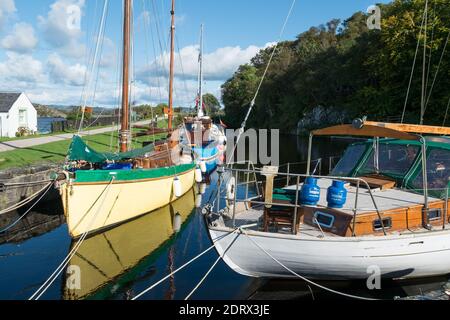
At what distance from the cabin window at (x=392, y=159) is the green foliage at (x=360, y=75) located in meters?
16.3

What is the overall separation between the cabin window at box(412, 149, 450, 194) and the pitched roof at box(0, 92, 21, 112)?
33.0 metres

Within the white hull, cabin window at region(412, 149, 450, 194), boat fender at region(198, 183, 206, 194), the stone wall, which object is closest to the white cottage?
the stone wall

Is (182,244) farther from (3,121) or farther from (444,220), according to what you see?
(3,121)

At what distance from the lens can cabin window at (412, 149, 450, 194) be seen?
9.14 metres

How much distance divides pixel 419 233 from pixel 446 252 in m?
0.96

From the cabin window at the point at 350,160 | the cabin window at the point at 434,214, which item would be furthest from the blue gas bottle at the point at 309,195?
the cabin window at the point at 350,160

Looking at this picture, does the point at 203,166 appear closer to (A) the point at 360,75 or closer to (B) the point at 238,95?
(A) the point at 360,75

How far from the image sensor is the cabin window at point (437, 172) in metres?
9.14

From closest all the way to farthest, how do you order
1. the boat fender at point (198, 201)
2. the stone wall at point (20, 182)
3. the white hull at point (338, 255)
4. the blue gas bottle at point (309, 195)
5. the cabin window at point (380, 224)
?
the white hull at point (338, 255) < the blue gas bottle at point (309, 195) < the cabin window at point (380, 224) < the stone wall at point (20, 182) < the boat fender at point (198, 201)

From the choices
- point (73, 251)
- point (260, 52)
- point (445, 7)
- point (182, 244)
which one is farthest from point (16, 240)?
point (260, 52)

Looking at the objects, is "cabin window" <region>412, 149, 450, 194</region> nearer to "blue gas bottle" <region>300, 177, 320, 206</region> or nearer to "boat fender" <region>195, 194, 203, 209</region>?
"blue gas bottle" <region>300, 177, 320, 206</region>

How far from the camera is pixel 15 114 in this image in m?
33.7

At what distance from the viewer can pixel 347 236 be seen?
7734 millimetres

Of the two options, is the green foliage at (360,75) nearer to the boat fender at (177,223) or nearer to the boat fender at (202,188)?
the boat fender at (202,188)
